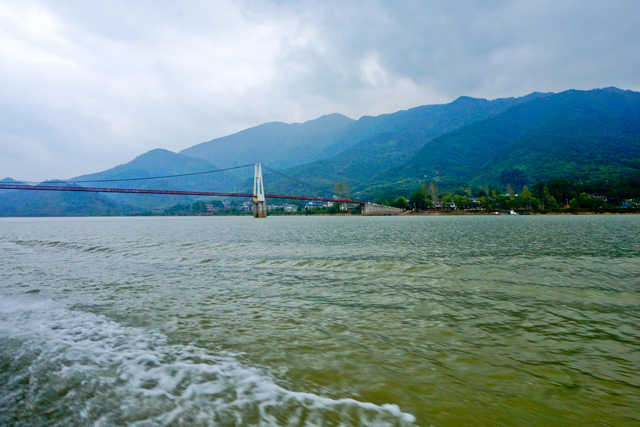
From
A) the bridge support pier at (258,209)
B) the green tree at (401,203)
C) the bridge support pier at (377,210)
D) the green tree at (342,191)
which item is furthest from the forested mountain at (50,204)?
the green tree at (401,203)

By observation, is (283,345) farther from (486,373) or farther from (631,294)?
(631,294)

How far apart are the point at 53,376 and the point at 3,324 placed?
3005 mm

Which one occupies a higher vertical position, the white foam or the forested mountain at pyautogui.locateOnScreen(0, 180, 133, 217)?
the forested mountain at pyautogui.locateOnScreen(0, 180, 133, 217)

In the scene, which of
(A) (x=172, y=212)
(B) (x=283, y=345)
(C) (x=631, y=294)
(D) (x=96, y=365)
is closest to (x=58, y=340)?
(D) (x=96, y=365)

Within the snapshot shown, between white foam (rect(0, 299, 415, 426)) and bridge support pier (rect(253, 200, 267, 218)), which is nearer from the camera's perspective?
white foam (rect(0, 299, 415, 426))

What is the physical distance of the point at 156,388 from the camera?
3062mm

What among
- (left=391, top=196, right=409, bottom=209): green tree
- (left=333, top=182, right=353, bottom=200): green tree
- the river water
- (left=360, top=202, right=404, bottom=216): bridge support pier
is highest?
(left=333, top=182, right=353, bottom=200): green tree

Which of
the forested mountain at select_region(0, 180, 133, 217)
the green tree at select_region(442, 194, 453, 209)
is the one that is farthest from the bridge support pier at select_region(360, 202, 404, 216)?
the forested mountain at select_region(0, 180, 133, 217)

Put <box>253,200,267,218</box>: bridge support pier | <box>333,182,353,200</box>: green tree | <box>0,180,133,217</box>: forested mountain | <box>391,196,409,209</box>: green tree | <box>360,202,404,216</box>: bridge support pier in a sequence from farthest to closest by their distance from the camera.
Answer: <box>0,180,133,217</box>: forested mountain → <box>333,182,353,200</box>: green tree → <box>391,196,409,209</box>: green tree → <box>360,202,404,216</box>: bridge support pier → <box>253,200,267,218</box>: bridge support pier

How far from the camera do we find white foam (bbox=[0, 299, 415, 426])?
101 inches

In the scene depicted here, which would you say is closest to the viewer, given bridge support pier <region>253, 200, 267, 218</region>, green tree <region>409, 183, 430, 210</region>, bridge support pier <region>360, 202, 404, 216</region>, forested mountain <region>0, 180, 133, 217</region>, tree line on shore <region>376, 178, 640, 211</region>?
tree line on shore <region>376, 178, 640, 211</region>

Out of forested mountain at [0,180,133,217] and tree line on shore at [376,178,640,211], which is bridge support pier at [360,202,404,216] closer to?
tree line on shore at [376,178,640,211]

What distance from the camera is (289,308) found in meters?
5.79

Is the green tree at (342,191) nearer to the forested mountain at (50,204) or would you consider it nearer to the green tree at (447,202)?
the green tree at (447,202)
